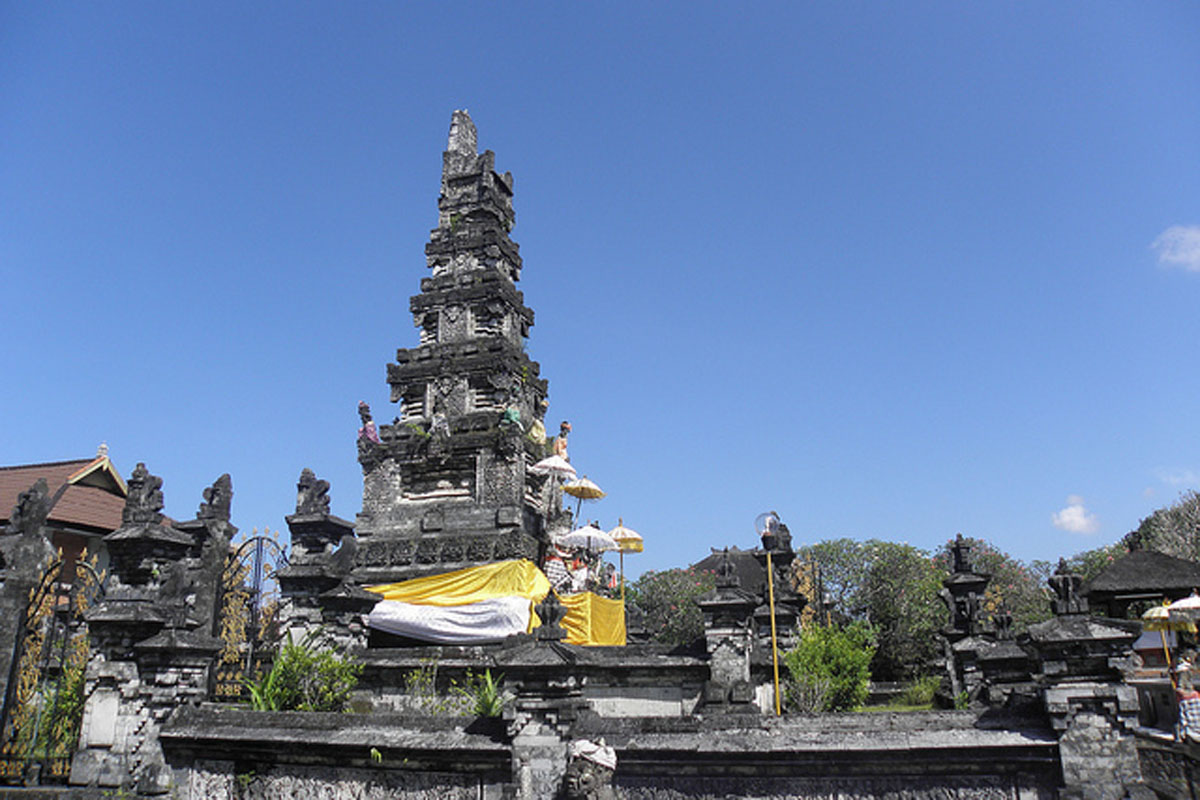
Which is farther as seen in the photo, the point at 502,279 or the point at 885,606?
the point at 885,606

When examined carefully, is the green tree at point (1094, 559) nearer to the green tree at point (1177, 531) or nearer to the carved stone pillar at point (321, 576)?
the green tree at point (1177, 531)

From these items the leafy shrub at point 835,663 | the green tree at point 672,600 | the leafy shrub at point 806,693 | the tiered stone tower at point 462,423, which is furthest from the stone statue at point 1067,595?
the green tree at point 672,600

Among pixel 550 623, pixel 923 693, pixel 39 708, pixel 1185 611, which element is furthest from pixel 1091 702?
pixel 923 693

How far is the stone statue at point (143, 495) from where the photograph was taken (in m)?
11.3

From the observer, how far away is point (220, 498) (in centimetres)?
1297

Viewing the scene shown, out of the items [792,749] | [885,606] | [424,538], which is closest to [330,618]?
[424,538]

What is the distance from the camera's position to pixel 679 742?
24.9 ft

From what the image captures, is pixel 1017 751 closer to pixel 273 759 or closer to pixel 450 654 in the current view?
→ pixel 273 759

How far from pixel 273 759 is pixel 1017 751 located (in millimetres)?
7673

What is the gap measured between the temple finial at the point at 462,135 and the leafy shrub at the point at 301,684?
19116 millimetres

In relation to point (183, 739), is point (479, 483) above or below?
above

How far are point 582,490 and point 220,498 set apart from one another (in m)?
11.0

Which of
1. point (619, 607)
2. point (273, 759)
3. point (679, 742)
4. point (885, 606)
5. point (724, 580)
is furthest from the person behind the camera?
point (885, 606)

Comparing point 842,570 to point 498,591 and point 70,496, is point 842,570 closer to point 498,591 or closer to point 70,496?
point 498,591
